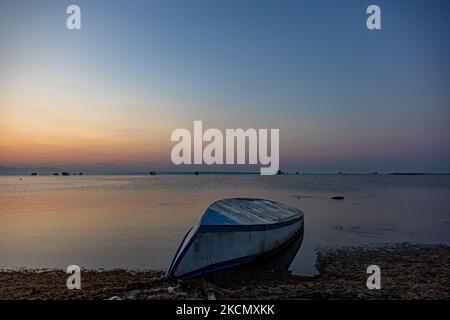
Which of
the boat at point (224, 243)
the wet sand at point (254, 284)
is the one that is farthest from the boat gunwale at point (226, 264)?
the wet sand at point (254, 284)

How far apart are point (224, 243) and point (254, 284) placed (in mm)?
1513

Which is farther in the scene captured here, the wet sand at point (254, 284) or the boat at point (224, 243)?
the boat at point (224, 243)

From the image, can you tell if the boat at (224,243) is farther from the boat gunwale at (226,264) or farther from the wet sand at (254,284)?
the wet sand at (254,284)

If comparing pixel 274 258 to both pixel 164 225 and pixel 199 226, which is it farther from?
pixel 164 225

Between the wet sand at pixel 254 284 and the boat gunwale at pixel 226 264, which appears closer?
the wet sand at pixel 254 284

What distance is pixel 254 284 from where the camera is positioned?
871cm

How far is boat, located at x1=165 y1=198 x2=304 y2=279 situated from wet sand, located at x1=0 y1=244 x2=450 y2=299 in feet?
1.14

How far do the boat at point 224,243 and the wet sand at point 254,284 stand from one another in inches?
13.7

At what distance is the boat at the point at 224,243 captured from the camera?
918 centimetres

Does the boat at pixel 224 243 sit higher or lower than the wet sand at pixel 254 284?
higher
